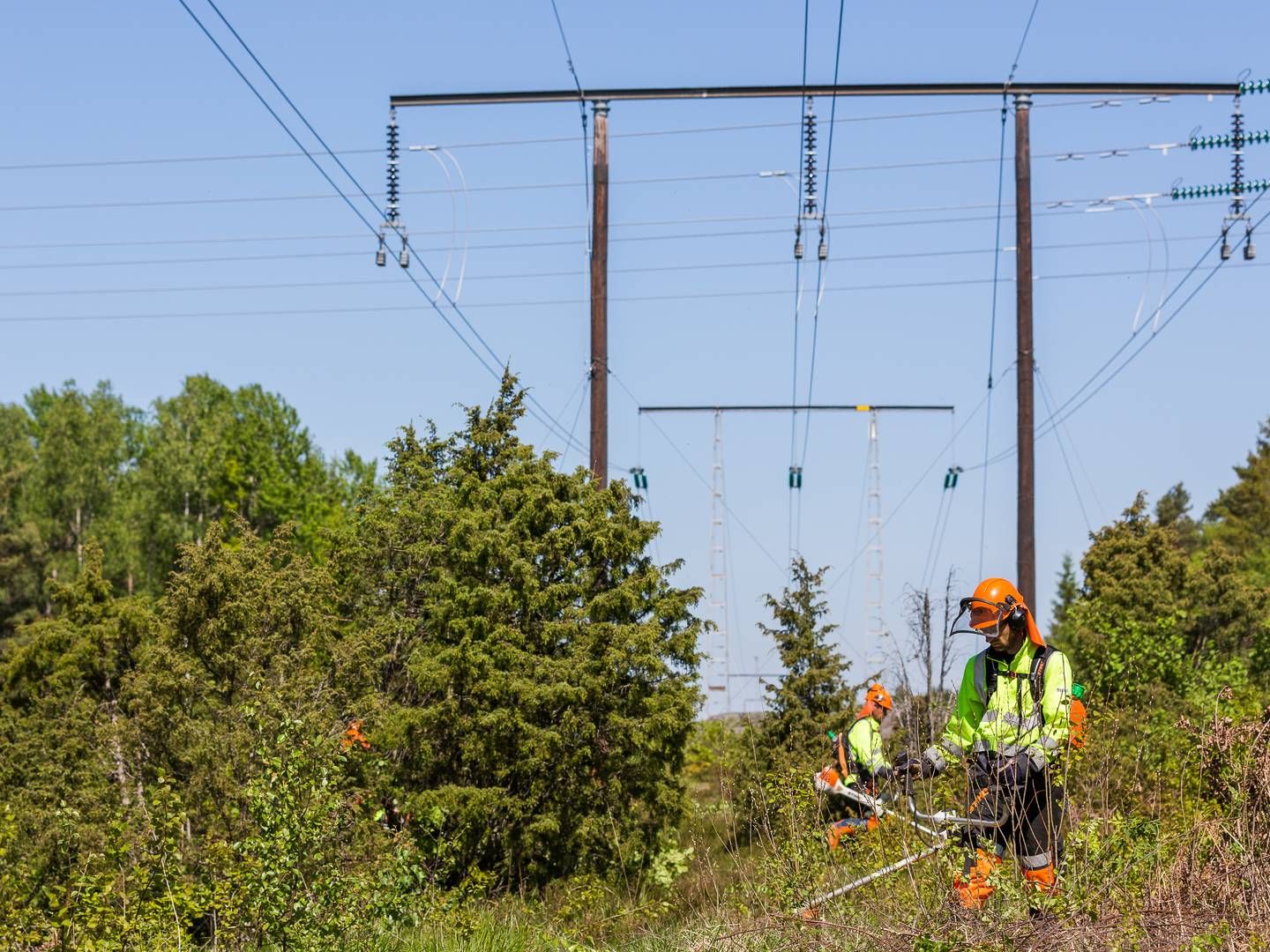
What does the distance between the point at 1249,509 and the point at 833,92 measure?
6705 centimetres

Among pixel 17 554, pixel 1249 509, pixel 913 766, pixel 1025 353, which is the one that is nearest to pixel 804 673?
pixel 1025 353

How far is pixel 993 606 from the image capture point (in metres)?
7.40

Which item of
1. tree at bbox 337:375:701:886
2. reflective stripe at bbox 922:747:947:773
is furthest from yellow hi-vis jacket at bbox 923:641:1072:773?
tree at bbox 337:375:701:886

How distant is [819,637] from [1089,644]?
11.4 ft

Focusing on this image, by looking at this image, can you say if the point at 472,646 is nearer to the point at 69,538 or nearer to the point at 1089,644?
the point at 1089,644

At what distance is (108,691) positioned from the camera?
2609 cm

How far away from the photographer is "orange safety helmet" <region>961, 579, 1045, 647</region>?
7.39 m

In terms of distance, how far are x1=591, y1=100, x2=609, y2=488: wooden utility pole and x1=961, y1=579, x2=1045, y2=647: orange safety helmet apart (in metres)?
9.93

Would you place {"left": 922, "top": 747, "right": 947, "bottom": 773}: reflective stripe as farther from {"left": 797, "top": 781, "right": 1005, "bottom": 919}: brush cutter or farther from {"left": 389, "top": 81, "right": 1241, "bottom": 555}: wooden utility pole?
{"left": 389, "top": 81, "right": 1241, "bottom": 555}: wooden utility pole

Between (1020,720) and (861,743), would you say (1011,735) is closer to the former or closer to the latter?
(1020,720)

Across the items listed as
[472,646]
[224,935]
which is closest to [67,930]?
[224,935]

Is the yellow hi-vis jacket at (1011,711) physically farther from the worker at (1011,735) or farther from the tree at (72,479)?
the tree at (72,479)

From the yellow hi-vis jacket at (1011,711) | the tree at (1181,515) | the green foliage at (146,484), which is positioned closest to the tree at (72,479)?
Result: the green foliage at (146,484)

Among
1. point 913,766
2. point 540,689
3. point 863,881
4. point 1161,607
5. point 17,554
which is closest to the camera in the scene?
point 863,881
